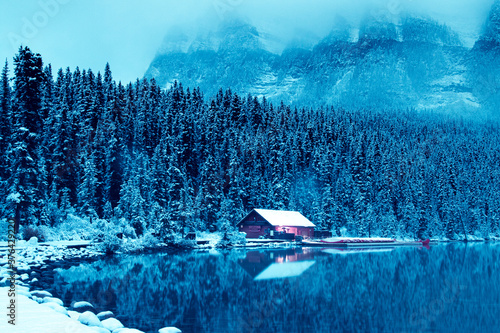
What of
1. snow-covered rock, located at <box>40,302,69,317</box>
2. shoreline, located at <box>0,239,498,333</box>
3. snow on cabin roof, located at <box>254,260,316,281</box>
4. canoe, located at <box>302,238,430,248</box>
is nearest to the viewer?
shoreline, located at <box>0,239,498,333</box>

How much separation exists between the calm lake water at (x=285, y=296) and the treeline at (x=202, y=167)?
64.0 feet

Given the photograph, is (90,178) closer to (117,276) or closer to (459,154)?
(117,276)

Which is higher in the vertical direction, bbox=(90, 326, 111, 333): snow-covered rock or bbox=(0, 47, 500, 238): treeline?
bbox=(0, 47, 500, 238): treeline

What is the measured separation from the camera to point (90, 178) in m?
66.8

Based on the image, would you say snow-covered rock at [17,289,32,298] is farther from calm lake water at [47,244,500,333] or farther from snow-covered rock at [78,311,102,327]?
snow-covered rock at [78,311,102,327]

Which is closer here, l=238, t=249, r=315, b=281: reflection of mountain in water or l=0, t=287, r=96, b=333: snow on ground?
l=0, t=287, r=96, b=333: snow on ground

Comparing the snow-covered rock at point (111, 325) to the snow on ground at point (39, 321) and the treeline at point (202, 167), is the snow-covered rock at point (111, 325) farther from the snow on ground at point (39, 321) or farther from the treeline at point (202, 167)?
the treeline at point (202, 167)

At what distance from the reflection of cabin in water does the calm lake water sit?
3677 centimetres

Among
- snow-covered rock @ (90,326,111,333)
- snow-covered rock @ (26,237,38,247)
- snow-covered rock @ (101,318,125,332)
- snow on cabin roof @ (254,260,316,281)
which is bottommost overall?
snow on cabin roof @ (254,260,316,281)

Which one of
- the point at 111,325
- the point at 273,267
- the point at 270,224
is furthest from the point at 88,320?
the point at 270,224

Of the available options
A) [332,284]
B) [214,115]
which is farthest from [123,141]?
[332,284]

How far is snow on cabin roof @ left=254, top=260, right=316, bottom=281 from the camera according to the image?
37.8 m

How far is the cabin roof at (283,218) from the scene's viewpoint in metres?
83.4

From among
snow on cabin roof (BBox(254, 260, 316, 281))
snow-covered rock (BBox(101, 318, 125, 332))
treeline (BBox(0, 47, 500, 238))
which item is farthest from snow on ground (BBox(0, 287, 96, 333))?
treeline (BBox(0, 47, 500, 238))
